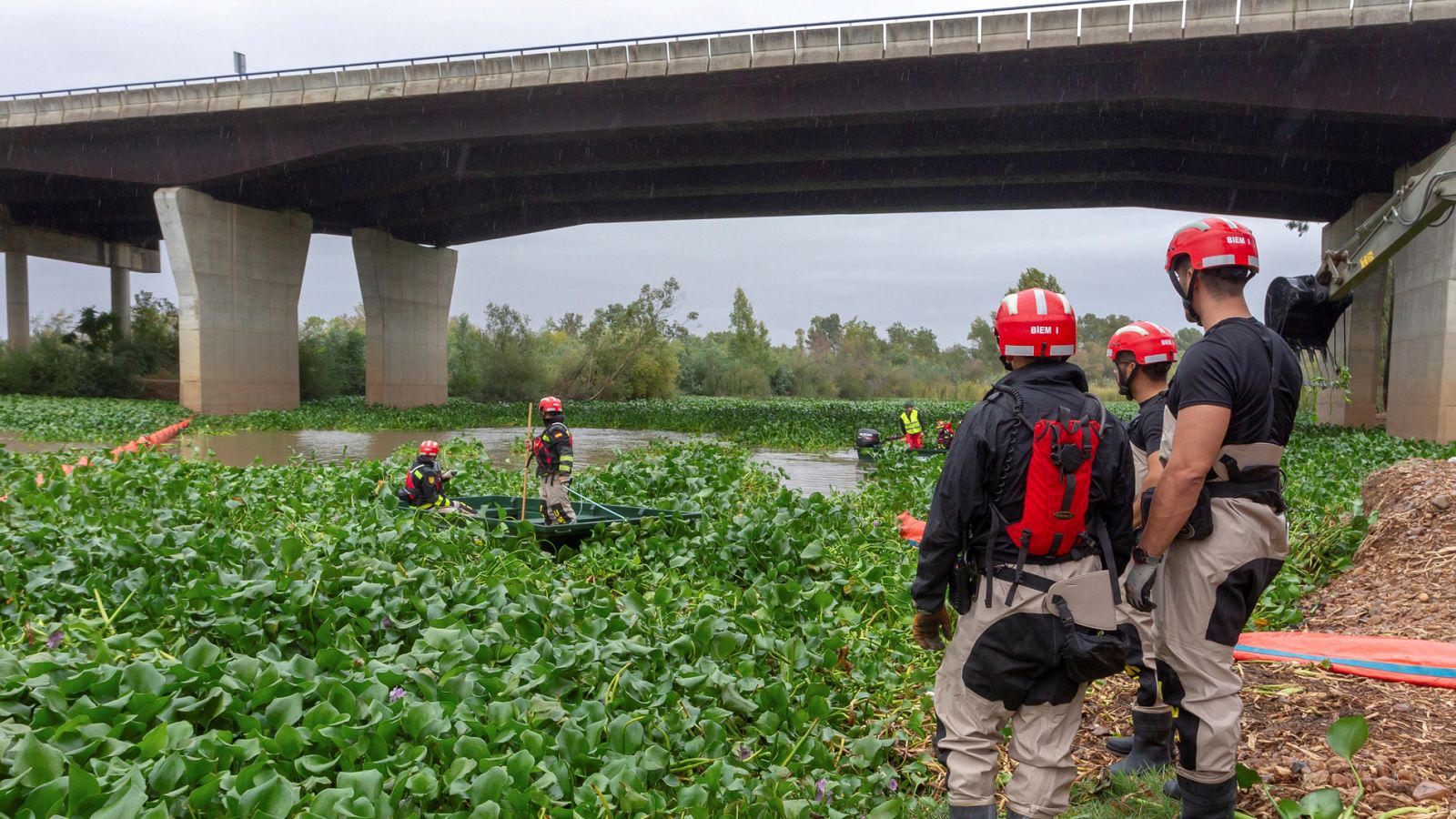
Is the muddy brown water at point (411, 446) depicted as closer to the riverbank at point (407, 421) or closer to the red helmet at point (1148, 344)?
the riverbank at point (407, 421)

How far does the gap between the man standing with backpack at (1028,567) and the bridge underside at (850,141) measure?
17398 millimetres

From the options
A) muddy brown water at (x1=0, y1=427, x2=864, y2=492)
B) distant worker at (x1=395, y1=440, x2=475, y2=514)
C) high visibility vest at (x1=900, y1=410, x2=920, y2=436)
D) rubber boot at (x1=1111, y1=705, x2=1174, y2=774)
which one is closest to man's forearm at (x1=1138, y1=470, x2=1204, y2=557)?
rubber boot at (x1=1111, y1=705, x2=1174, y2=774)

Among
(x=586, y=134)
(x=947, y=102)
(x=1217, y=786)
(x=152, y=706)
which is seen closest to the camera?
(x=1217, y=786)

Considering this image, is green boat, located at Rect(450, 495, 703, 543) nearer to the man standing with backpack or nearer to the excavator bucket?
the man standing with backpack

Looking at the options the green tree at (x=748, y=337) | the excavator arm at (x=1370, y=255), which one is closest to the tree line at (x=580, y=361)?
the green tree at (x=748, y=337)

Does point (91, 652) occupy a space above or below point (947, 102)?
below

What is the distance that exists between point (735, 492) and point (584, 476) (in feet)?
6.68

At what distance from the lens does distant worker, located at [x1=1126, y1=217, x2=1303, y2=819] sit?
3061mm

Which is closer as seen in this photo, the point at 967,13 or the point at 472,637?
the point at 472,637

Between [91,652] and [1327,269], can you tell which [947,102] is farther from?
[91,652]

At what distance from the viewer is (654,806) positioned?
10.4ft

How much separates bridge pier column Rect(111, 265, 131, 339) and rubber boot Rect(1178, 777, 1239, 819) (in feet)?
172

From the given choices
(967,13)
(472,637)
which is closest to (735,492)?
(472,637)

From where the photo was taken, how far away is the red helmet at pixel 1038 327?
9.88 feet
